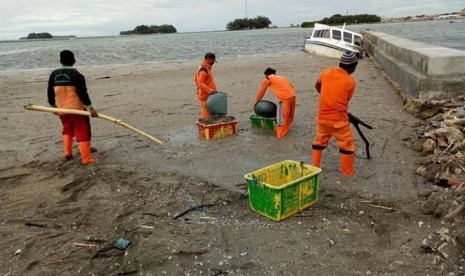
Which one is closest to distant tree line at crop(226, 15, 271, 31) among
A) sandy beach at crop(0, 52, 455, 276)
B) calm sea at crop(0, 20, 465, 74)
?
calm sea at crop(0, 20, 465, 74)

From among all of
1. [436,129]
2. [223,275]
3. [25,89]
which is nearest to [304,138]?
[436,129]

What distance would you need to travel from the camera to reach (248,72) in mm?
18953

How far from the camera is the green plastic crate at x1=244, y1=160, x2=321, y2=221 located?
14.8ft

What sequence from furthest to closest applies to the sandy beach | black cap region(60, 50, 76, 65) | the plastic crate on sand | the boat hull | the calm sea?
the calm sea → the boat hull → the plastic crate on sand → black cap region(60, 50, 76, 65) → the sandy beach

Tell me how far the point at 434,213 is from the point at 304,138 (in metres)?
3.31

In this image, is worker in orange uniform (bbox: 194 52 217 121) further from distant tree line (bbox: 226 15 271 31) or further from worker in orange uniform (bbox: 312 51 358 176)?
distant tree line (bbox: 226 15 271 31)

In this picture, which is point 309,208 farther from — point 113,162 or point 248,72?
point 248,72

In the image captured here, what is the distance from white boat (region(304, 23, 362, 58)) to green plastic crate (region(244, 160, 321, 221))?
786 inches

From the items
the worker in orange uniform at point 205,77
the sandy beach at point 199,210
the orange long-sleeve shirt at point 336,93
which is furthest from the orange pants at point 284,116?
the orange long-sleeve shirt at point 336,93

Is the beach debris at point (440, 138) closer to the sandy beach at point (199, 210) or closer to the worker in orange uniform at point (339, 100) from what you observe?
the sandy beach at point (199, 210)

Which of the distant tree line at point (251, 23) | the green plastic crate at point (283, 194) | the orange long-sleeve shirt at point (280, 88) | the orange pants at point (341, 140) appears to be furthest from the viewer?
the distant tree line at point (251, 23)

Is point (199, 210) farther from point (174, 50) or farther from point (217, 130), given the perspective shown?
point (174, 50)

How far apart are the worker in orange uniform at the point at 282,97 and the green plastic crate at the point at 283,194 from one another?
2.55 metres

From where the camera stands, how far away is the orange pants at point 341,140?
5.54 metres
